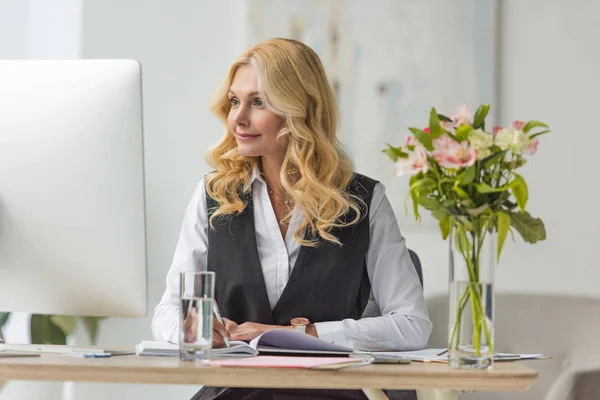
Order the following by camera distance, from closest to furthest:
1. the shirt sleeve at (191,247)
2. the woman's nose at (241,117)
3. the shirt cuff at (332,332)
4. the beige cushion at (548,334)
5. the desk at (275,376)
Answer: the desk at (275,376) < the shirt cuff at (332,332) < the shirt sleeve at (191,247) < the woman's nose at (241,117) < the beige cushion at (548,334)

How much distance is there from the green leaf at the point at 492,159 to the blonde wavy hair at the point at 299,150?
2.31 feet

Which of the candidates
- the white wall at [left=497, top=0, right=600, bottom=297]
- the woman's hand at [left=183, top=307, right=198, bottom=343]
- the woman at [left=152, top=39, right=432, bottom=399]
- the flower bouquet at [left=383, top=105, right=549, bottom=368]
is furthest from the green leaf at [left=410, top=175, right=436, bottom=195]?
the white wall at [left=497, top=0, right=600, bottom=297]

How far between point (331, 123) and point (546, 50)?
4.35 ft

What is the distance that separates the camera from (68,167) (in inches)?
54.0

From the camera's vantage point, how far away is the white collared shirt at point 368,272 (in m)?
1.73

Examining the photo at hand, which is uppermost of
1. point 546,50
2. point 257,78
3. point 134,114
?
point 546,50

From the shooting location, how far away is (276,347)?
1.45 metres

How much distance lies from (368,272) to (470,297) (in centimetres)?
73

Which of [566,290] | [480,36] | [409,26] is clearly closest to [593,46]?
[480,36]

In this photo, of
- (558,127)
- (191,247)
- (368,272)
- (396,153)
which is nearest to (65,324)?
(191,247)

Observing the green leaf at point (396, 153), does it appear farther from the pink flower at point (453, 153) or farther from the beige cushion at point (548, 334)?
the beige cushion at point (548, 334)

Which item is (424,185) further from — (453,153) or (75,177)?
(75,177)

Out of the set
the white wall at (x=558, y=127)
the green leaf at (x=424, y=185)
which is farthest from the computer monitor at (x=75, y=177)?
the white wall at (x=558, y=127)

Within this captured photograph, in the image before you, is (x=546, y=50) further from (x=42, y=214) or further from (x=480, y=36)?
(x=42, y=214)
